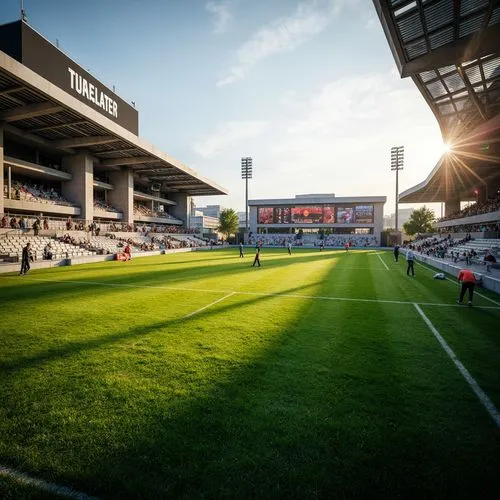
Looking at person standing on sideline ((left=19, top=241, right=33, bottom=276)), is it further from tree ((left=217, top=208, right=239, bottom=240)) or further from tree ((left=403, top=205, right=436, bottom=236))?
tree ((left=403, top=205, right=436, bottom=236))

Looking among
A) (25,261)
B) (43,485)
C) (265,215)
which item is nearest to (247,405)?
(43,485)

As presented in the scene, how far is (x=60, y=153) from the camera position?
35438 mm

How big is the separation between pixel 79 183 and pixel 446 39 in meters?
38.5

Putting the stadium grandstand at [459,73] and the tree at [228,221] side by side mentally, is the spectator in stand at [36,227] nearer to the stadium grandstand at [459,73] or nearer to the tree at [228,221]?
the stadium grandstand at [459,73]

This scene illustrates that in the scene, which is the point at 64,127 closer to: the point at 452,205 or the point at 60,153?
the point at 60,153

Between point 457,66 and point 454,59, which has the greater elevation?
point 457,66

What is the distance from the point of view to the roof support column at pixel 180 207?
212ft

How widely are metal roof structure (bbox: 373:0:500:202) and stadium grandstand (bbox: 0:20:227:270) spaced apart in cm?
2568

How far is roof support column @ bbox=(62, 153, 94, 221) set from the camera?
35188 millimetres

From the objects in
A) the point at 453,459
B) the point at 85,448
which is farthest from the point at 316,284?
the point at 85,448

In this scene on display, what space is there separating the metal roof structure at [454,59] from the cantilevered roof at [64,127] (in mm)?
25391

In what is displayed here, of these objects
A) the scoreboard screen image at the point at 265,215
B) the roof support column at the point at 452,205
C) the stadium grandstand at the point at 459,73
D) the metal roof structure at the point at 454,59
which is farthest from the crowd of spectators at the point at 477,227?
the scoreboard screen image at the point at 265,215

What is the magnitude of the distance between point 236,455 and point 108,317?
21.0 ft

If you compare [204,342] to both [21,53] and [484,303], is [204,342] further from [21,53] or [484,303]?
[21,53]
